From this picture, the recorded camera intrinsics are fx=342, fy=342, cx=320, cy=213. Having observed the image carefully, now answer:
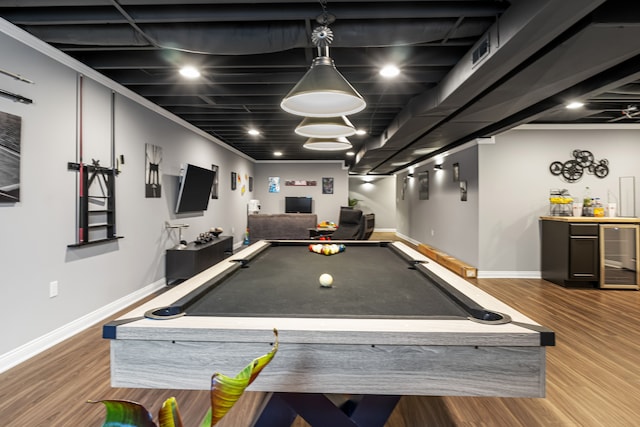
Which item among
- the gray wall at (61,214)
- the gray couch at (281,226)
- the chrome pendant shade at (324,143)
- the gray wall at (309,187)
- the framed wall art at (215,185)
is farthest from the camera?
the gray wall at (309,187)

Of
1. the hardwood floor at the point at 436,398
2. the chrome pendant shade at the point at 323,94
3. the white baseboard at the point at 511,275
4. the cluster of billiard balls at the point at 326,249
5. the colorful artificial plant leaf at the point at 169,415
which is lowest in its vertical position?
the hardwood floor at the point at 436,398

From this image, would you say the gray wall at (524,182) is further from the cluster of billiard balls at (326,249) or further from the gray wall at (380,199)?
the gray wall at (380,199)

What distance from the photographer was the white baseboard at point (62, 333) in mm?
2412

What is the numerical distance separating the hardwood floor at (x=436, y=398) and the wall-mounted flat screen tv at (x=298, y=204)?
7.39m

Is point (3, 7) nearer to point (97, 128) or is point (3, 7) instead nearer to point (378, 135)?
point (97, 128)

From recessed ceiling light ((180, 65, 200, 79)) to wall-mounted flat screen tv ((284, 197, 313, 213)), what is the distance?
6.88 metres

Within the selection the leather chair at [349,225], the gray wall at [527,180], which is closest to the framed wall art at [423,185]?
the leather chair at [349,225]

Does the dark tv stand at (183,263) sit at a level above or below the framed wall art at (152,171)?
below

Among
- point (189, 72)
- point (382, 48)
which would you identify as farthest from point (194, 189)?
point (382, 48)

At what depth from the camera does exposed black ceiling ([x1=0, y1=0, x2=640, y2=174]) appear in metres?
2.19

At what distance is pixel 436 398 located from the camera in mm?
2156

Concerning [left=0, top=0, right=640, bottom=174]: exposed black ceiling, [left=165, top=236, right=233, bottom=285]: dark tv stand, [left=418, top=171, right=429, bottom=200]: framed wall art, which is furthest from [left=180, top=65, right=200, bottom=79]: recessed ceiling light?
[left=418, top=171, right=429, bottom=200]: framed wall art

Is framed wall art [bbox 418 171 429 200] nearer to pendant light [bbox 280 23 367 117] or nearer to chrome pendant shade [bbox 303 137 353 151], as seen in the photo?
chrome pendant shade [bbox 303 137 353 151]

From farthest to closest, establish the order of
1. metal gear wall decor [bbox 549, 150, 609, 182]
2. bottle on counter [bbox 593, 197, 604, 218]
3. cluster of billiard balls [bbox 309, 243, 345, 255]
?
metal gear wall decor [bbox 549, 150, 609, 182] → bottle on counter [bbox 593, 197, 604, 218] → cluster of billiard balls [bbox 309, 243, 345, 255]
